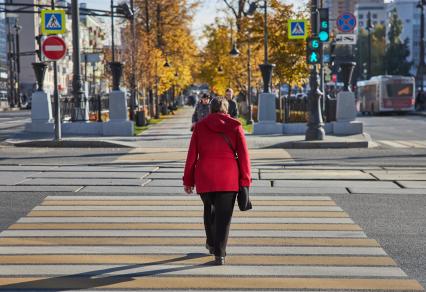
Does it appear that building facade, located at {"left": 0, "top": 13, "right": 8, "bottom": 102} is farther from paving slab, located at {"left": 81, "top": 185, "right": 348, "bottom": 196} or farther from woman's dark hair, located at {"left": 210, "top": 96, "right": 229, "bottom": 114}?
woman's dark hair, located at {"left": 210, "top": 96, "right": 229, "bottom": 114}

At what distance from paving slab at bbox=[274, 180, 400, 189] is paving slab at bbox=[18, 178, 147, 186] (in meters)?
2.51

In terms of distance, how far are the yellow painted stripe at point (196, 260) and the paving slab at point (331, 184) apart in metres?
6.10

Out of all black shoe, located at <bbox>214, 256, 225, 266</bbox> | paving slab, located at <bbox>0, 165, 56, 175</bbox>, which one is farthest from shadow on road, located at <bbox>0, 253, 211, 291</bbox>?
paving slab, located at <bbox>0, 165, 56, 175</bbox>

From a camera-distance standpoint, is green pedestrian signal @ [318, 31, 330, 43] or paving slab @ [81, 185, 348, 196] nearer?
paving slab @ [81, 185, 348, 196]

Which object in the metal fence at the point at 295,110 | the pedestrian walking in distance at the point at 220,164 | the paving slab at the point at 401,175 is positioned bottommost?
the paving slab at the point at 401,175

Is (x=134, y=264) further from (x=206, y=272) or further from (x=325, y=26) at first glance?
(x=325, y=26)

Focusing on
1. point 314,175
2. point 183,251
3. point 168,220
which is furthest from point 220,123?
point 314,175

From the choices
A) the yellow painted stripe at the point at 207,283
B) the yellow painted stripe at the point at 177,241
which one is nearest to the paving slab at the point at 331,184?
the yellow painted stripe at the point at 177,241

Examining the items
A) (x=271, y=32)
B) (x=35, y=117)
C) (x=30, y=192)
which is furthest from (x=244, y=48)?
(x=30, y=192)

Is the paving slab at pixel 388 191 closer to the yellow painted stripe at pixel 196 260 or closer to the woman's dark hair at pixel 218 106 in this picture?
the yellow painted stripe at pixel 196 260

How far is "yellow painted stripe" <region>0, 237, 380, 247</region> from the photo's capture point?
8453 mm

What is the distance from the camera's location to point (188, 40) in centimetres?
6669

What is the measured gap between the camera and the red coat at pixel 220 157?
7.37 m

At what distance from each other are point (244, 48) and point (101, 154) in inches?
1300
